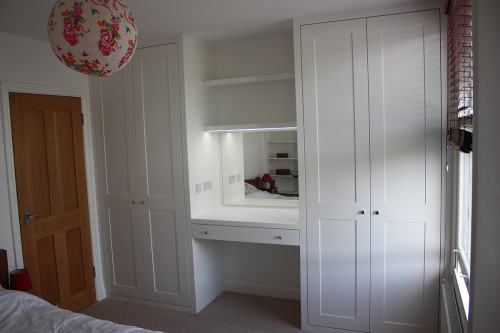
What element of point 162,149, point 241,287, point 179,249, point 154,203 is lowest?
point 241,287

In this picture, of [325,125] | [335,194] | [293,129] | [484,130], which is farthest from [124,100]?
[484,130]

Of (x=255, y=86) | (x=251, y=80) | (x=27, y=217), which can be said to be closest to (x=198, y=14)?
(x=251, y=80)

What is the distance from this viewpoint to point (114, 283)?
146 inches

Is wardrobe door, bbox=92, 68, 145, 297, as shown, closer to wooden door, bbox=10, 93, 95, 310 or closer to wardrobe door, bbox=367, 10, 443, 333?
wooden door, bbox=10, 93, 95, 310

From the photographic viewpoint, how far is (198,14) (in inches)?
107

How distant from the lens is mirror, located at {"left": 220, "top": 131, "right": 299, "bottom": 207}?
3.36 m

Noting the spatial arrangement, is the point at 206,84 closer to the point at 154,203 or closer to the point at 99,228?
the point at 154,203

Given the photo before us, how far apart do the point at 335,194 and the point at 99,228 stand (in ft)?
7.58

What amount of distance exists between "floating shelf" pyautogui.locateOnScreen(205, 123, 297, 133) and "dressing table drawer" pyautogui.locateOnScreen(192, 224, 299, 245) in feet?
2.80

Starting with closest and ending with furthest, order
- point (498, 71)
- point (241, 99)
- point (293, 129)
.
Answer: point (498, 71), point (293, 129), point (241, 99)

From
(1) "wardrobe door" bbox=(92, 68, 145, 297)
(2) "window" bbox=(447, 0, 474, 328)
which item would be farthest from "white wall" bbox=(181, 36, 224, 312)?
(2) "window" bbox=(447, 0, 474, 328)

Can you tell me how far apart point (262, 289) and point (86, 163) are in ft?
6.80

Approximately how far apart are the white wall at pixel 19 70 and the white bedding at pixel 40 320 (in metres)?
0.76

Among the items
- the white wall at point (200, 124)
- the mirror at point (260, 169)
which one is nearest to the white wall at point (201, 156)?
the white wall at point (200, 124)
